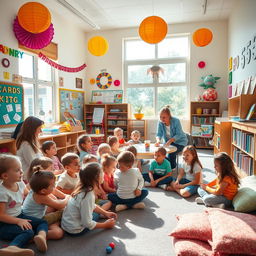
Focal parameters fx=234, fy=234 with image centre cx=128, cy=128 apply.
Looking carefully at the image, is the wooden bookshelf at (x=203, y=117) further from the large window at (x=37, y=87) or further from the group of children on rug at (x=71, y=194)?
the large window at (x=37, y=87)

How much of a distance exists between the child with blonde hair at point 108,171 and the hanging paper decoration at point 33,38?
8.61 feet

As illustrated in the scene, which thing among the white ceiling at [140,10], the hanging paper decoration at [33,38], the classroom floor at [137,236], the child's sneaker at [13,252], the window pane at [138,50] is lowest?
the classroom floor at [137,236]

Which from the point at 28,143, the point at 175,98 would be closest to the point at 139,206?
the point at 28,143

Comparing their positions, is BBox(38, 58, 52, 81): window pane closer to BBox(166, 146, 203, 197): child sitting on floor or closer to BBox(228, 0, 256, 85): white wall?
BBox(166, 146, 203, 197): child sitting on floor

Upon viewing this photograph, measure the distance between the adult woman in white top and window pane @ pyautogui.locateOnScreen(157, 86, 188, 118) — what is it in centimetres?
468

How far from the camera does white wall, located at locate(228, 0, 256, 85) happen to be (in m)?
3.98

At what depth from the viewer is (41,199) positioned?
196 centimetres

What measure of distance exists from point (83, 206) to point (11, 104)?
3.12 metres

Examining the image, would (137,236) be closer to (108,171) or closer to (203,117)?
(108,171)

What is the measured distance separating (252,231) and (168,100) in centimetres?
550

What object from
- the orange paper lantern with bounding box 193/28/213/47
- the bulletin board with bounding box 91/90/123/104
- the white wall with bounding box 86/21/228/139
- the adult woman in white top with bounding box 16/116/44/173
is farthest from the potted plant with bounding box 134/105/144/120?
the adult woman in white top with bounding box 16/116/44/173

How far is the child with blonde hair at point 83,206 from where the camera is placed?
75.1 inches

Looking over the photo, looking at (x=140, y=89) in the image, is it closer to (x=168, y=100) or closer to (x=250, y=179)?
(x=168, y=100)

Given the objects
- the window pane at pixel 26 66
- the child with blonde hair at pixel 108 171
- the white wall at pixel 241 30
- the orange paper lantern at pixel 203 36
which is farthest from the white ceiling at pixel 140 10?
the child with blonde hair at pixel 108 171
